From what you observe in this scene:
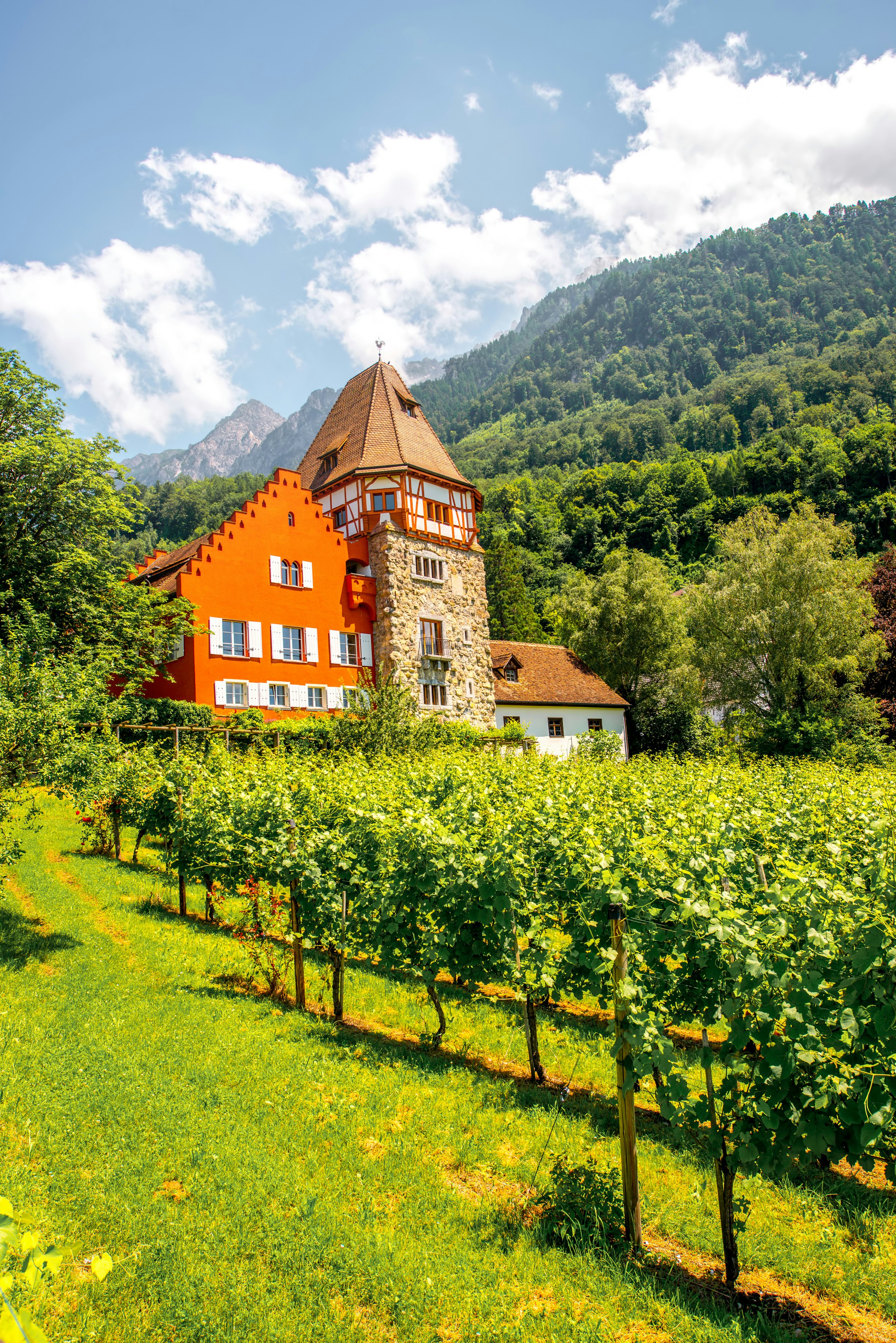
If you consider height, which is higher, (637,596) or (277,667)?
(637,596)

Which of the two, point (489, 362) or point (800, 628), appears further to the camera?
point (489, 362)

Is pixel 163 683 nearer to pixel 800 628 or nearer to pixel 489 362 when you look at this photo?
pixel 800 628

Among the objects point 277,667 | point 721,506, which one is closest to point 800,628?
point 277,667

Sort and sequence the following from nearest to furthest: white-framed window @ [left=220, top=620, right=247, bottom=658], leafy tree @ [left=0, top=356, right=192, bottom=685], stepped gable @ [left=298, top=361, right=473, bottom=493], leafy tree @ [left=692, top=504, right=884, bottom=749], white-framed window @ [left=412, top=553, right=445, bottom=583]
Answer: leafy tree @ [left=0, top=356, right=192, bottom=685], white-framed window @ [left=220, top=620, right=247, bottom=658], white-framed window @ [left=412, top=553, right=445, bottom=583], stepped gable @ [left=298, top=361, right=473, bottom=493], leafy tree @ [left=692, top=504, right=884, bottom=749]

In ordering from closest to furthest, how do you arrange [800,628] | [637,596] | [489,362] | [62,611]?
[62,611]
[800,628]
[637,596]
[489,362]

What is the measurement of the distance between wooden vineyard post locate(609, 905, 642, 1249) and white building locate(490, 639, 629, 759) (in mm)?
29136

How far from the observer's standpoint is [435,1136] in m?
5.38

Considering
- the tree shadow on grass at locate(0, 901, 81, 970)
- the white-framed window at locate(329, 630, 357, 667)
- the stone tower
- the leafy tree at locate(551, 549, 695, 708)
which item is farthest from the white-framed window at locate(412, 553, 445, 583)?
the tree shadow on grass at locate(0, 901, 81, 970)

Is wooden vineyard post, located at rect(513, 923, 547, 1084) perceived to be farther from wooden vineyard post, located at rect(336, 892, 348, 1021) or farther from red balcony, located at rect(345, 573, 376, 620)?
red balcony, located at rect(345, 573, 376, 620)

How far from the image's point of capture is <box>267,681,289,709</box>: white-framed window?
2575cm

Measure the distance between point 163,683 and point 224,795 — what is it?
50.9ft

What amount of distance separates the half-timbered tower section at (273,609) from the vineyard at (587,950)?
1185cm

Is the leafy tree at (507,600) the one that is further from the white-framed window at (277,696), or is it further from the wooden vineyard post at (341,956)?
the wooden vineyard post at (341,956)

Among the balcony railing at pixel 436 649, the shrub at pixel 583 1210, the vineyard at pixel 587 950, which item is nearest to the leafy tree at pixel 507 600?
the balcony railing at pixel 436 649
